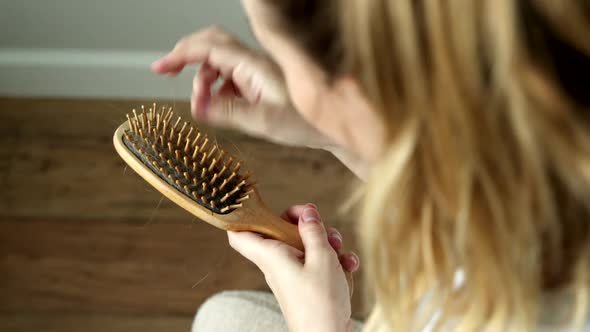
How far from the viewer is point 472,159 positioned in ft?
1.32

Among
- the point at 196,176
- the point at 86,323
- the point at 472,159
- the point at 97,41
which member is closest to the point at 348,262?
the point at 196,176

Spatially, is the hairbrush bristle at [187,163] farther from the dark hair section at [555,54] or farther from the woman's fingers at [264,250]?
the dark hair section at [555,54]

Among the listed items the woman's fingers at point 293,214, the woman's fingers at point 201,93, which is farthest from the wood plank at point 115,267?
the woman's fingers at point 201,93

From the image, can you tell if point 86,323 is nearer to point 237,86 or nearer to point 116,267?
point 116,267

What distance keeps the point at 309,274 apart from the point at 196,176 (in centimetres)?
13

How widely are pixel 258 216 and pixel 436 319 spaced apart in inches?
7.8

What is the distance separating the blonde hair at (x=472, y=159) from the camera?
14.2 inches

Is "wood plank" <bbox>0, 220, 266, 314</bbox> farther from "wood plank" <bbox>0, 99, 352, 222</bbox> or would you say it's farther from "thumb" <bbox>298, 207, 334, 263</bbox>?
"thumb" <bbox>298, 207, 334, 263</bbox>

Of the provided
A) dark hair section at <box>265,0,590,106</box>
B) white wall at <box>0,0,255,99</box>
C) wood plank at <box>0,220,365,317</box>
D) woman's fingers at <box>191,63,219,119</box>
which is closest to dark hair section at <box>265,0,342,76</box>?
dark hair section at <box>265,0,590,106</box>

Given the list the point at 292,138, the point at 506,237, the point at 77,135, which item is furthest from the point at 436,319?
the point at 77,135

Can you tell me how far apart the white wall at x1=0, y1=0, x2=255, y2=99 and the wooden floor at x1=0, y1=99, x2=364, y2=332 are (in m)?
0.04

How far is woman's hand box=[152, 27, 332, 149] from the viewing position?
63 cm

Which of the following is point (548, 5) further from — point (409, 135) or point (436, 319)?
point (436, 319)

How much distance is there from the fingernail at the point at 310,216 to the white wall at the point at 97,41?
76cm
